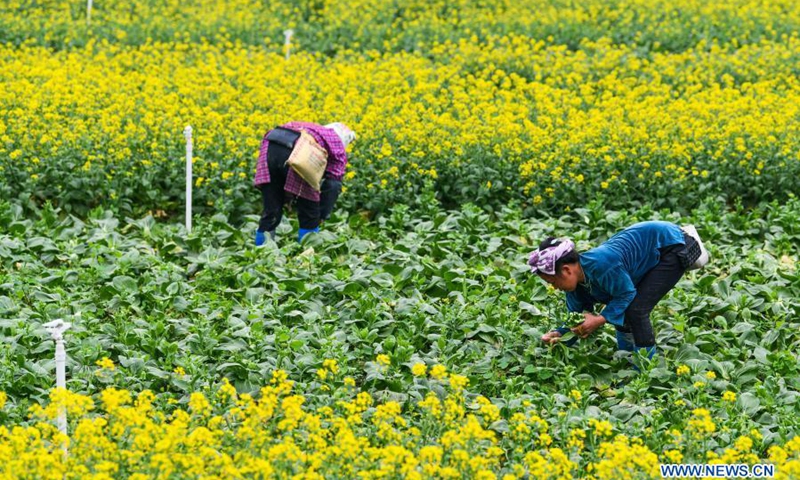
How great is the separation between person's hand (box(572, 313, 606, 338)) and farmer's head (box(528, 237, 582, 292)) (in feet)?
1.28

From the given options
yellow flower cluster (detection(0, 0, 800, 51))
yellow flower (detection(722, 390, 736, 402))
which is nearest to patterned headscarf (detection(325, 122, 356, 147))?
yellow flower (detection(722, 390, 736, 402))

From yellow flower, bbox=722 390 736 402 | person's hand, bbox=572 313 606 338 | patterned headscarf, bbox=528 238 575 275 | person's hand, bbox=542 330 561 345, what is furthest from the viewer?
person's hand, bbox=542 330 561 345

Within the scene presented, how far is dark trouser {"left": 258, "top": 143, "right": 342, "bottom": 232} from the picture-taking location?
9062mm

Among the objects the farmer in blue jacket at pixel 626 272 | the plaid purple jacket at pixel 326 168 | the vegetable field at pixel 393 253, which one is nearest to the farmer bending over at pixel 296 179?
the plaid purple jacket at pixel 326 168

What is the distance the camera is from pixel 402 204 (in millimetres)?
10234

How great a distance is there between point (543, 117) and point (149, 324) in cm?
619

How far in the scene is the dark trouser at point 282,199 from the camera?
9062mm

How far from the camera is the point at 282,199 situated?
9305 millimetres

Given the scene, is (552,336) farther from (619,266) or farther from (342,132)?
(342,132)

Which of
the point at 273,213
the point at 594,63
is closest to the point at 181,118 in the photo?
the point at 273,213

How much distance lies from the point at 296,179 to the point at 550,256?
3247 millimetres

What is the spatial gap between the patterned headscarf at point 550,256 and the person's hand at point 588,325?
599 millimetres

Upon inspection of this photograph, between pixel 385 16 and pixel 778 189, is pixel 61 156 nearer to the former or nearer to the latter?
pixel 778 189

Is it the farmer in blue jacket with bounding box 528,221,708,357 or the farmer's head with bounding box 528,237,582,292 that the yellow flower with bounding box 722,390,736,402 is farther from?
the farmer's head with bounding box 528,237,582,292
